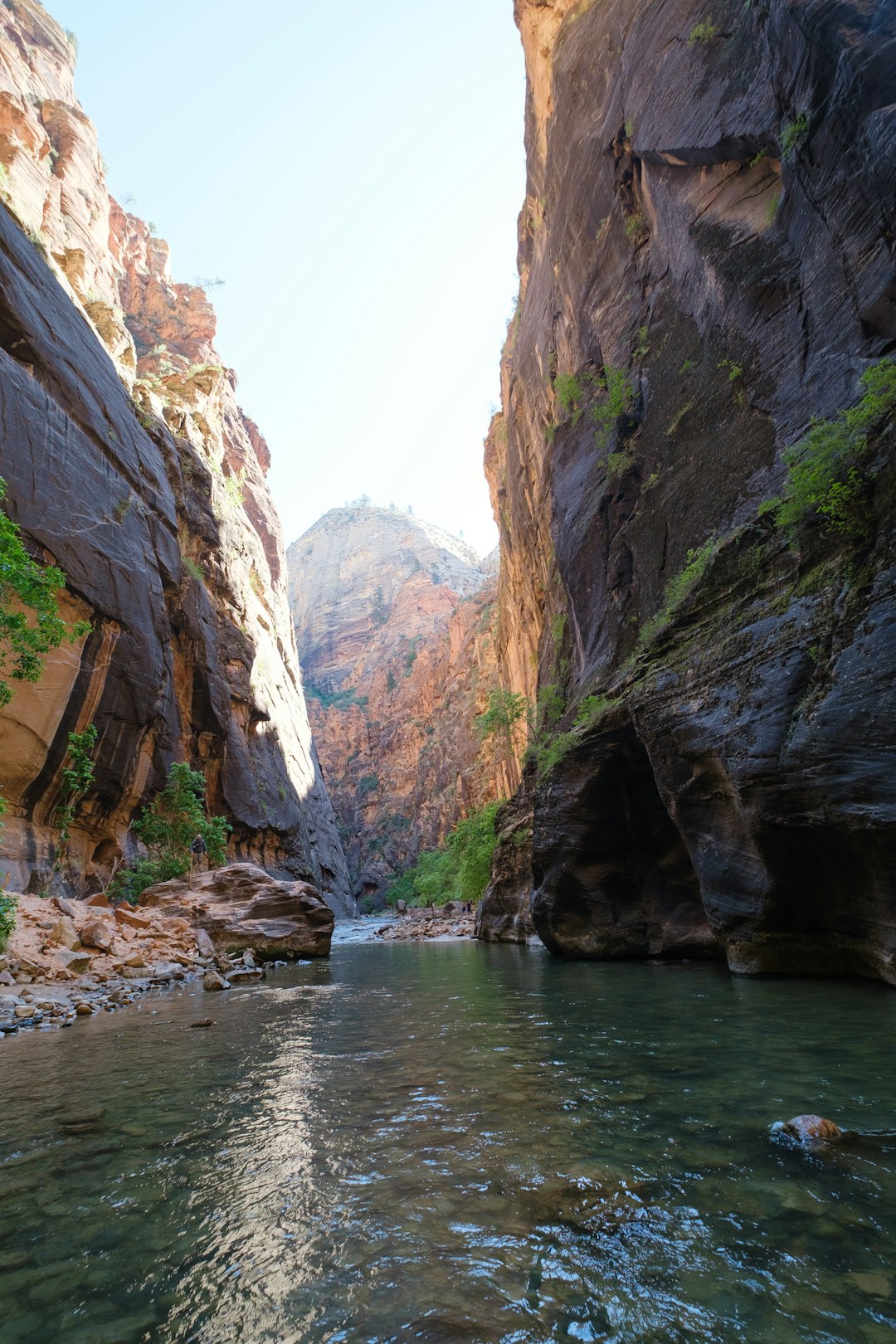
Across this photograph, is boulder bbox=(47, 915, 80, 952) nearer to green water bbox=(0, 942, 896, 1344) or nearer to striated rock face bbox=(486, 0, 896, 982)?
green water bbox=(0, 942, 896, 1344)

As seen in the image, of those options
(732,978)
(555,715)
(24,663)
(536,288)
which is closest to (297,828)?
(555,715)

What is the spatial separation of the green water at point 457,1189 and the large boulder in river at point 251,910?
9989 millimetres

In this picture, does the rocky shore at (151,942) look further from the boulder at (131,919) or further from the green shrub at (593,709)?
the green shrub at (593,709)

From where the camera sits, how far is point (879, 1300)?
84.2 inches

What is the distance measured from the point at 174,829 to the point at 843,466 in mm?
23050

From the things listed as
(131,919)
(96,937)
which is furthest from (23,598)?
(131,919)

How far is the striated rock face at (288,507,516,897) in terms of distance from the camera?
66.3 meters

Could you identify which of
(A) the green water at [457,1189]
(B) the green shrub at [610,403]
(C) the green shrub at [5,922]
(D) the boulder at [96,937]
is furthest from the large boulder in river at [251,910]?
(B) the green shrub at [610,403]

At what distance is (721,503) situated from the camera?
1206 centimetres

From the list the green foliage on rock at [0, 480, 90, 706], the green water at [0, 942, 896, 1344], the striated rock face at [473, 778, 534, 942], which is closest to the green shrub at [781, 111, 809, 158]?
the green water at [0, 942, 896, 1344]

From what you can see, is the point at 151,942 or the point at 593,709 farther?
the point at 593,709

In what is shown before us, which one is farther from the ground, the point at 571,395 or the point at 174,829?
the point at 571,395

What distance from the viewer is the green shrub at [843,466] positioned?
7586 millimetres

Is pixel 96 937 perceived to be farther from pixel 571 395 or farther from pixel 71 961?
pixel 571 395
